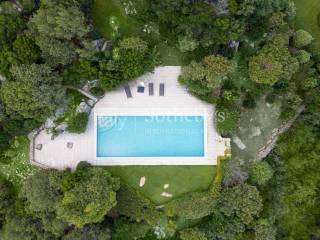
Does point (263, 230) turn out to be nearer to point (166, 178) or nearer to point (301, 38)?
point (166, 178)

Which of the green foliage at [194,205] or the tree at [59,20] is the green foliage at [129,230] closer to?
the green foliage at [194,205]

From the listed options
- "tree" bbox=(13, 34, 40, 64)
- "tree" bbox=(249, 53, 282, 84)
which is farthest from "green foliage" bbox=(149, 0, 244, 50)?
"tree" bbox=(13, 34, 40, 64)

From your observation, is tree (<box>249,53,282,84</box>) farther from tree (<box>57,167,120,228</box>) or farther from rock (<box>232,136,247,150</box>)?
tree (<box>57,167,120,228</box>)

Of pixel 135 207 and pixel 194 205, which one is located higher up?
pixel 194 205

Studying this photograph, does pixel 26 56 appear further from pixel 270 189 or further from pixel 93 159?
pixel 270 189

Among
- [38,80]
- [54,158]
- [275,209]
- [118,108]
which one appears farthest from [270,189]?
[38,80]

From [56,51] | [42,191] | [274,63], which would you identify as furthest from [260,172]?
[56,51]

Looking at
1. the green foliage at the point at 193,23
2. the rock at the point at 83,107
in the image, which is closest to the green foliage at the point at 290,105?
the green foliage at the point at 193,23
